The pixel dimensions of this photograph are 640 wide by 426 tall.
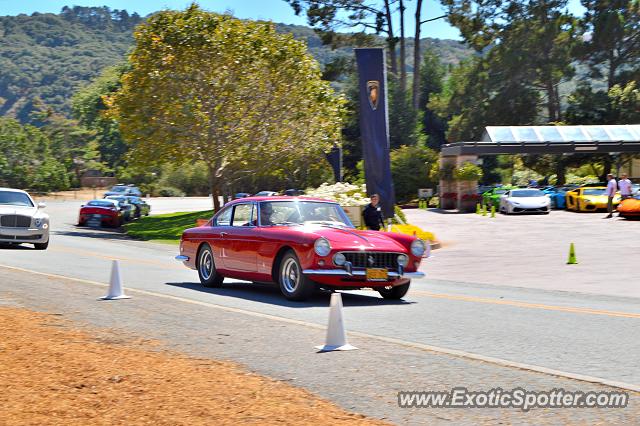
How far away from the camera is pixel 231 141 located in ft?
138

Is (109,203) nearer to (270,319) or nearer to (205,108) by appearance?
(205,108)

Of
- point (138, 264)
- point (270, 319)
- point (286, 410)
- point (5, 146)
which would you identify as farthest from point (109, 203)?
point (5, 146)

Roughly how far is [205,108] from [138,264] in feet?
67.4

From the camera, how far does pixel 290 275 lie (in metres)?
13.7

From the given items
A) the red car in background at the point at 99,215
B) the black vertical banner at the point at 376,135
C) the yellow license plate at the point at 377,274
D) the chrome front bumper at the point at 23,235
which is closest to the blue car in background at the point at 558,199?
the black vertical banner at the point at 376,135

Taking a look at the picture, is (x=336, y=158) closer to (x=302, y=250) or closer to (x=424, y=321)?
(x=302, y=250)

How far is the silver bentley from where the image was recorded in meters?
25.5

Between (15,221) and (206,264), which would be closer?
(206,264)

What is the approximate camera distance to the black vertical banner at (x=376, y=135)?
3162cm

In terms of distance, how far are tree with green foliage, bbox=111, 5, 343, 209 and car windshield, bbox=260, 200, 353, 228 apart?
26343 millimetres

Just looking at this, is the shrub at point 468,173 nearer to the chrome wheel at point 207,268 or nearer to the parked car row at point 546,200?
the parked car row at point 546,200

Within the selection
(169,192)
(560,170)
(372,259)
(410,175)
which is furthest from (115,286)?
(169,192)

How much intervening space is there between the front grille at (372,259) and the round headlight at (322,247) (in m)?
0.33

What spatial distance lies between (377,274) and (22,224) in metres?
15.3
